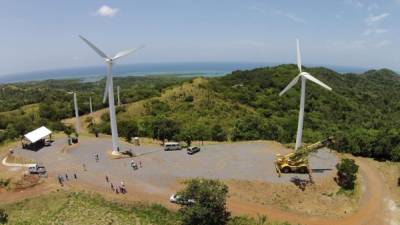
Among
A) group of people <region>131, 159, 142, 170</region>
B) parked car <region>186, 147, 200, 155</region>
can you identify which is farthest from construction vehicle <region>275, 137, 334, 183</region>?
group of people <region>131, 159, 142, 170</region>

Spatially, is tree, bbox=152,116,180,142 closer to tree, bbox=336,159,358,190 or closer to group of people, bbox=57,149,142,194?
group of people, bbox=57,149,142,194

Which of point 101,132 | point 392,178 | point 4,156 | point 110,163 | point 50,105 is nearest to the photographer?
point 392,178

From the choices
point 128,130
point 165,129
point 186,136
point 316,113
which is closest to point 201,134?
point 186,136

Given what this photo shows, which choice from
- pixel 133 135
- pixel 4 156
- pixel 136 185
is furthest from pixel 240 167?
pixel 4 156

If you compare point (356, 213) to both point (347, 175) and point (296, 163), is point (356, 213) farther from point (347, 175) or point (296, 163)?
point (296, 163)

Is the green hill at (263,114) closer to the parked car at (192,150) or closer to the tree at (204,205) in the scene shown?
the parked car at (192,150)

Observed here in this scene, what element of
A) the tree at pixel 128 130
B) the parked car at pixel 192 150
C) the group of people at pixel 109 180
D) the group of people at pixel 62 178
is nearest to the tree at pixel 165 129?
the tree at pixel 128 130

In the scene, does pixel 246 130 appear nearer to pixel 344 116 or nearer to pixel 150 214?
pixel 150 214
